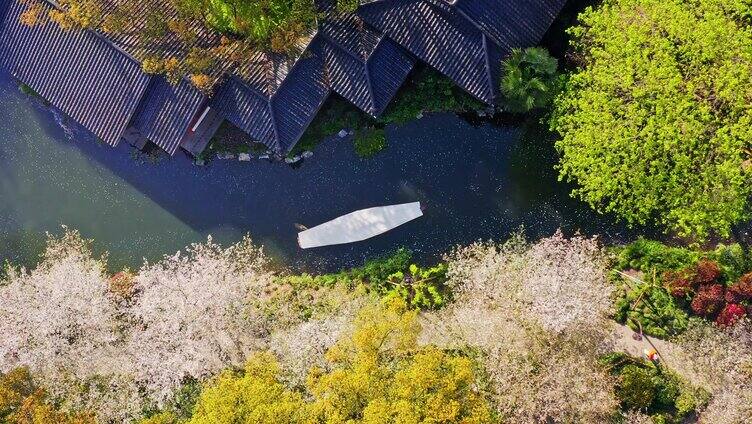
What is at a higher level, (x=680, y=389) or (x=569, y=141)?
(x=569, y=141)

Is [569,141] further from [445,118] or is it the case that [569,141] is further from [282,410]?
[282,410]

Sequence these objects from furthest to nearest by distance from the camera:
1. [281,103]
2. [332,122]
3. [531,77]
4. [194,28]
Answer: [332,122] < [194,28] < [281,103] < [531,77]

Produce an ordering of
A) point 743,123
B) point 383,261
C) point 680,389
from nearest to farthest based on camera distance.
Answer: point 743,123
point 680,389
point 383,261

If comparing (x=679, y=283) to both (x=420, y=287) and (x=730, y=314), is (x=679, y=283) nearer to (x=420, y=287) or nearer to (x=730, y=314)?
(x=730, y=314)

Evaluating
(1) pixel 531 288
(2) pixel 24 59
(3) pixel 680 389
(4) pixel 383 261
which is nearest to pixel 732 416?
(3) pixel 680 389

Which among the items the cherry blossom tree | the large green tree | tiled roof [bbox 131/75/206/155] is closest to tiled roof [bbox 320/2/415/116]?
tiled roof [bbox 131/75/206/155]

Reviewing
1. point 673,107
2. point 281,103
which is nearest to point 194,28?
point 281,103
